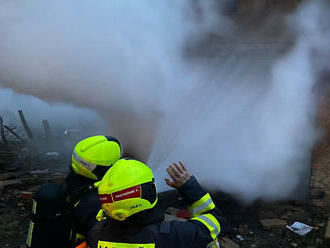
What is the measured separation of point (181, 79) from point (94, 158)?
11.2 feet

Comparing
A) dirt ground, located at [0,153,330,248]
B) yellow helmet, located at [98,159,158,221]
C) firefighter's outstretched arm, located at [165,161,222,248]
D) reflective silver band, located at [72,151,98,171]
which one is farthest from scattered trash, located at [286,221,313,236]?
yellow helmet, located at [98,159,158,221]

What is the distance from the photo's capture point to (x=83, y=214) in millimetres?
2270

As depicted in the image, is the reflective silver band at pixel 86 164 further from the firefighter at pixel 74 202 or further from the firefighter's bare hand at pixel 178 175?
the firefighter's bare hand at pixel 178 175

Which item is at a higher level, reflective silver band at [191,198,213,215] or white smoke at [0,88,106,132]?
reflective silver band at [191,198,213,215]

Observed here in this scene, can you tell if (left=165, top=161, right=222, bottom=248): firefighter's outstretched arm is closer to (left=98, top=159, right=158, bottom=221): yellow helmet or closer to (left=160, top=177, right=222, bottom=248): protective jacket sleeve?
(left=160, top=177, right=222, bottom=248): protective jacket sleeve

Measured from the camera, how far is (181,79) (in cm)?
565

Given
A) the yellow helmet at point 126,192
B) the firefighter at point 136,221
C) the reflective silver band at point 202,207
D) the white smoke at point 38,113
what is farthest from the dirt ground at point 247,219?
the white smoke at point 38,113

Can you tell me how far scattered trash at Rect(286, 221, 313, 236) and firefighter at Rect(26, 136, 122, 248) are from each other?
294 cm

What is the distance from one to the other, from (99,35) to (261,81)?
2.68m

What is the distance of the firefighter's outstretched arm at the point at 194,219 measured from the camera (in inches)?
A: 69.8

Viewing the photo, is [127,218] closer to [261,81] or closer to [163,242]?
[163,242]

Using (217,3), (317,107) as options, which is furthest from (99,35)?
(317,107)

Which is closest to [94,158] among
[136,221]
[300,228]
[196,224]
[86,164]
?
[86,164]

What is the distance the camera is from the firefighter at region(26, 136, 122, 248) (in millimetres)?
2156
